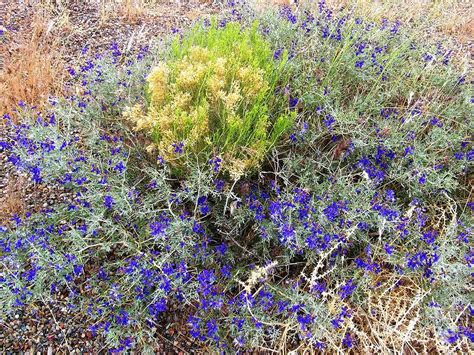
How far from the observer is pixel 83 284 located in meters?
2.41

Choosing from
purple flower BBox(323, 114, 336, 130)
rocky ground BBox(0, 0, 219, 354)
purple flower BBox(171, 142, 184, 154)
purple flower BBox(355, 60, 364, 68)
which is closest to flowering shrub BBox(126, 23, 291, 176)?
purple flower BBox(171, 142, 184, 154)

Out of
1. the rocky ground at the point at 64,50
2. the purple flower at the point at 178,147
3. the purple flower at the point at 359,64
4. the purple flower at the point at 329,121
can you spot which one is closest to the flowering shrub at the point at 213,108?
the purple flower at the point at 178,147

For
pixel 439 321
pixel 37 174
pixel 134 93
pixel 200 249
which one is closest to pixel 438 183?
pixel 439 321

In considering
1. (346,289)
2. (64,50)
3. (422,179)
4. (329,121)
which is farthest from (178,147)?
(64,50)

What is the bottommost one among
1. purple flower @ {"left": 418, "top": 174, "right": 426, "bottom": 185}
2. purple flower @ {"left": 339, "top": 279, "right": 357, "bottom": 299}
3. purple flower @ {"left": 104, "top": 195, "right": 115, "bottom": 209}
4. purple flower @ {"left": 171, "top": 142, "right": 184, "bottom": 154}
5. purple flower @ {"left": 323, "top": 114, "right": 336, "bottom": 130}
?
purple flower @ {"left": 339, "top": 279, "right": 357, "bottom": 299}

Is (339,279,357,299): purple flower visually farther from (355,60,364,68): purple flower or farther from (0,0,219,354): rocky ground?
(355,60,364,68): purple flower

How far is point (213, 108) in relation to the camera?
2582 millimetres

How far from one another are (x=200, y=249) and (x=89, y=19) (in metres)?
3.67

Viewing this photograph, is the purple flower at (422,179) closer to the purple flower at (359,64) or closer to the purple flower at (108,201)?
the purple flower at (359,64)

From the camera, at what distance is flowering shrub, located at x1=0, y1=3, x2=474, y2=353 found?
7.08 ft

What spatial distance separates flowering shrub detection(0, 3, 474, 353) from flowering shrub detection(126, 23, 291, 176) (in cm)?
2

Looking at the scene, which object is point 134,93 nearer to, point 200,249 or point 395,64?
point 200,249

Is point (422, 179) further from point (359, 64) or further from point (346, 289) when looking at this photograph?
point (359, 64)

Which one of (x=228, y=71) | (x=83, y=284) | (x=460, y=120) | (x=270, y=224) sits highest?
(x=228, y=71)
